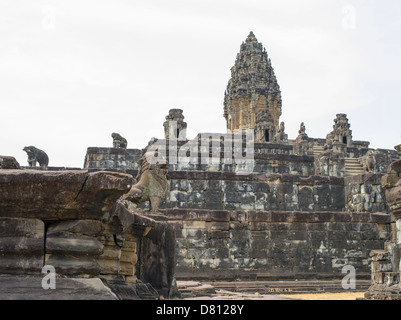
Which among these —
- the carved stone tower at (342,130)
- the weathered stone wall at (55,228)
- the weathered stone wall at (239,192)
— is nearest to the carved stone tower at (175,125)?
the carved stone tower at (342,130)

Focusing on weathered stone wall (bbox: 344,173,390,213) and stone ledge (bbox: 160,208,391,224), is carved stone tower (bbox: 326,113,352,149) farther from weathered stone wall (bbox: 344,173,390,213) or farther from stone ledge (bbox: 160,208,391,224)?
stone ledge (bbox: 160,208,391,224)

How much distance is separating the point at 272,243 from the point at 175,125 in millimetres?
18985

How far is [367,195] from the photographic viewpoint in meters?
18.1

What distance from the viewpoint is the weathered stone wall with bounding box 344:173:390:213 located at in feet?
59.4

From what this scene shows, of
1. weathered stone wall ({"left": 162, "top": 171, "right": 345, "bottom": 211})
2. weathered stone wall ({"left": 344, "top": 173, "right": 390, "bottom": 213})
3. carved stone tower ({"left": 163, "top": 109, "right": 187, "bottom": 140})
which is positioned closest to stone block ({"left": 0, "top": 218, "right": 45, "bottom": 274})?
weathered stone wall ({"left": 162, "top": 171, "right": 345, "bottom": 211})

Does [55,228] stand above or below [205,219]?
Answer: above

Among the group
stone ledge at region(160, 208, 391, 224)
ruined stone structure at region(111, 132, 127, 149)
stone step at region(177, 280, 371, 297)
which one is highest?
ruined stone structure at region(111, 132, 127, 149)

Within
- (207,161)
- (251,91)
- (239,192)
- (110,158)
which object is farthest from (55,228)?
(251,91)

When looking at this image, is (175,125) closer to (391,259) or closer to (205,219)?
(205,219)

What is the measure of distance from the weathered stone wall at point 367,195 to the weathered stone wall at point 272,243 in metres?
2.54

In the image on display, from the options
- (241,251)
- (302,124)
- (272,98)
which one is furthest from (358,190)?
(272,98)

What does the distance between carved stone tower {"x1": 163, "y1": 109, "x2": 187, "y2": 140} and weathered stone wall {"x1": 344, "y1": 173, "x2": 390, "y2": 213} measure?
50.2 feet

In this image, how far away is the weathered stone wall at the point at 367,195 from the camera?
59.4ft
